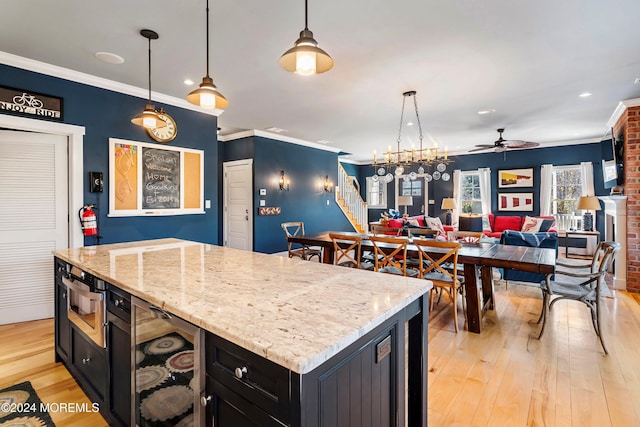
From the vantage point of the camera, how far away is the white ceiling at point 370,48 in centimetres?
238

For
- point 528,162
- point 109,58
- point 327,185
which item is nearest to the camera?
point 109,58

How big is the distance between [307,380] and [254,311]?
40cm

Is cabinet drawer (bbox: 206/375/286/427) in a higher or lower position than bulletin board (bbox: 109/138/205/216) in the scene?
lower

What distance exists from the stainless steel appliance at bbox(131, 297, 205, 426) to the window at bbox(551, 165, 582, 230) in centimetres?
926

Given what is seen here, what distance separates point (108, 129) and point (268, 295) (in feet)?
12.2

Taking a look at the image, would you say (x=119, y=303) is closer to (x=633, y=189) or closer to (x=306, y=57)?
(x=306, y=57)

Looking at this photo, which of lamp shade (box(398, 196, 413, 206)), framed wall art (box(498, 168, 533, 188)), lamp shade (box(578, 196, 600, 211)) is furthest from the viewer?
lamp shade (box(398, 196, 413, 206))

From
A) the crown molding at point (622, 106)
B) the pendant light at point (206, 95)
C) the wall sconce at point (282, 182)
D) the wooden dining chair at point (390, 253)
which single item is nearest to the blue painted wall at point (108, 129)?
the wall sconce at point (282, 182)

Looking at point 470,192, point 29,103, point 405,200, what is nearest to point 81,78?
point 29,103

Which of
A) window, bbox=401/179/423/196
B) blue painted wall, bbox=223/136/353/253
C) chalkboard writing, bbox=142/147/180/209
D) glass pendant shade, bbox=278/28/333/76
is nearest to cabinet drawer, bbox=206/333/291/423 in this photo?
glass pendant shade, bbox=278/28/333/76

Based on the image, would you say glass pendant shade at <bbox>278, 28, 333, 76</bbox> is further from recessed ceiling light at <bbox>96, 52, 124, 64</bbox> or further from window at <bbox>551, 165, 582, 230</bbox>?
window at <bbox>551, 165, 582, 230</bbox>

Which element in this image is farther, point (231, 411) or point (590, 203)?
point (590, 203)

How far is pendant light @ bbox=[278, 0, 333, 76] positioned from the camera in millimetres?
1576

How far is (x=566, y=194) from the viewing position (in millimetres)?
7699
